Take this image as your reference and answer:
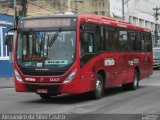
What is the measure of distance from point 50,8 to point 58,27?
45.6 metres

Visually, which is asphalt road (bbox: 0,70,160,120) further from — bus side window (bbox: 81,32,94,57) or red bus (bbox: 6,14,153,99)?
bus side window (bbox: 81,32,94,57)

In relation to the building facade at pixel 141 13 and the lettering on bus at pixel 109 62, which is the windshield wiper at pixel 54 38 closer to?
the lettering on bus at pixel 109 62

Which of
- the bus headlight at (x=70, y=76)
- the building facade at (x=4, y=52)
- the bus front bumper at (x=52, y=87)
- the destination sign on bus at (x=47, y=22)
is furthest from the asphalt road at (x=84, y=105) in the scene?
the building facade at (x=4, y=52)

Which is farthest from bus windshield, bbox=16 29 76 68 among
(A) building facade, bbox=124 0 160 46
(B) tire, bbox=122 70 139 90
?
(A) building facade, bbox=124 0 160 46

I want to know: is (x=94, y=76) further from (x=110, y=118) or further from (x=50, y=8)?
(x=50, y=8)

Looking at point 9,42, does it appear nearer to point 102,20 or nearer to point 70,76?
point 70,76

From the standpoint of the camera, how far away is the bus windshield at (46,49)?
50.3ft

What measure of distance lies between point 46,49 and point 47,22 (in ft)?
3.12

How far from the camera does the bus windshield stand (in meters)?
15.3

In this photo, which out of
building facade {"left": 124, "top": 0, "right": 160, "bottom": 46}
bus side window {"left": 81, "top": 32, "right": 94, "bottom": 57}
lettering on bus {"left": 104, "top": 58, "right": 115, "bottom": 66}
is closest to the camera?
bus side window {"left": 81, "top": 32, "right": 94, "bottom": 57}

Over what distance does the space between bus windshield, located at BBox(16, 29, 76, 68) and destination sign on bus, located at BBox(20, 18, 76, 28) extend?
22cm

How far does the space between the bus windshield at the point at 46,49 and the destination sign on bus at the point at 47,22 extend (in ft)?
0.72

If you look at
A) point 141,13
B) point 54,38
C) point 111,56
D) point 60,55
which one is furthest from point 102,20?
point 141,13

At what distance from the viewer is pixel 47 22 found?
52.0 feet
